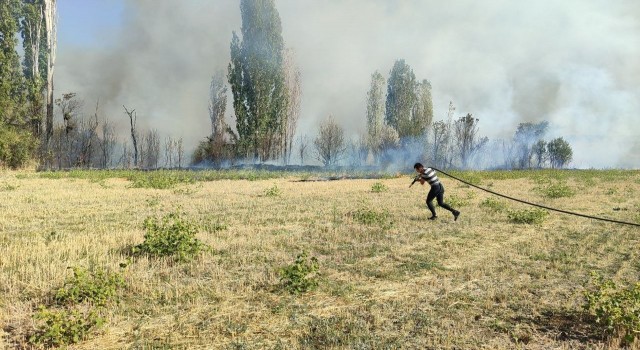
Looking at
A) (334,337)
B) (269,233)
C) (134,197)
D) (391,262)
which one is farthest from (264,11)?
(334,337)

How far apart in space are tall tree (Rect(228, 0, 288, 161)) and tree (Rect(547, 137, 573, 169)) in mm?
67575

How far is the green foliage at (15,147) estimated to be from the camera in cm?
3403

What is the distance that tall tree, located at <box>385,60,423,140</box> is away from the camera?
59.7 meters

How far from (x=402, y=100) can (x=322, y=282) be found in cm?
5596

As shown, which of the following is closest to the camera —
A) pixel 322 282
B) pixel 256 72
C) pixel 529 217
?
pixel 322 282

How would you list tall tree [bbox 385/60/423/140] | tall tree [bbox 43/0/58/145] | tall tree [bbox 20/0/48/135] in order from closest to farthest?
tall tree [bbox 20/0/48/135] → tall tree [bbox 43/0/58/145] → tall tree [bbox 385/60/423/140]

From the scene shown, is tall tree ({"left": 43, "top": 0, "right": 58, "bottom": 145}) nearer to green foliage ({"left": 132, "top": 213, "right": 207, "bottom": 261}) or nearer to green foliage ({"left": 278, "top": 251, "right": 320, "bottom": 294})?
green foliage ({"left": 132, "top": 213, "right": 207, "bottom": 261})

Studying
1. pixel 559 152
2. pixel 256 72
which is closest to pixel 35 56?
pixel 256 72

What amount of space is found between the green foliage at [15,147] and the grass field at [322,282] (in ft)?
85.2

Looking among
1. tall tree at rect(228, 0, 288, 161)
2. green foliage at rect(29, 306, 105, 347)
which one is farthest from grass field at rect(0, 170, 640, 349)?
tall tree at rect(228, 0, 288, 161)

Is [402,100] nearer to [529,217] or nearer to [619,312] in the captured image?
[529,217]

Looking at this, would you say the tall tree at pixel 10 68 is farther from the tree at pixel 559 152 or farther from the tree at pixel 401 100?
the tree at pixel 559 152

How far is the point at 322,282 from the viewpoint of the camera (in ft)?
22.4

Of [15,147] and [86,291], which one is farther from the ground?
[15,147]
